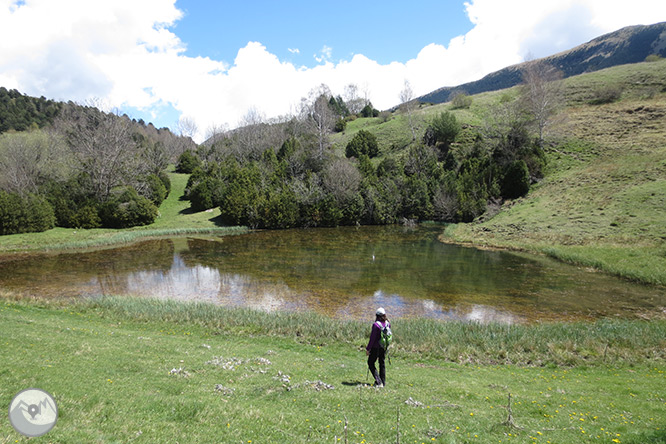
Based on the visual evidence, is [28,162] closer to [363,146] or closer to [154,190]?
[154,190]

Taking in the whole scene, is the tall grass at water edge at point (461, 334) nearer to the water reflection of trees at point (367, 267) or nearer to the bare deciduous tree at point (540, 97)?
the water reflection of trees at point (367, 267)

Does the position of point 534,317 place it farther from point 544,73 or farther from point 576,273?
point 544,73

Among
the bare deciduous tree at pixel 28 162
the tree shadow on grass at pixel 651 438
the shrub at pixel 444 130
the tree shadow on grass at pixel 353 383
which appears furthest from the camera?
the shrub at pixel 444 130

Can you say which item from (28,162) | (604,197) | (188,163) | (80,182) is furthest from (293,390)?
(188,163)

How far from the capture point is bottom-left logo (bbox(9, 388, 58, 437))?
2.96m

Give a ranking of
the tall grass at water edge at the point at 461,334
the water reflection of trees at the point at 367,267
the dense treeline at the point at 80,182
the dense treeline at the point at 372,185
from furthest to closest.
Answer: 1. the dense treeline at the point at 372,185
2. the dense treeline at the point at 80,182
3. the water reflection of trees at the point at 367,267
4. the tall grass at water edge at the point at 461,334

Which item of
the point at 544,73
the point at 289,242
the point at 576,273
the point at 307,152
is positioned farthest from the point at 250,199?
the point at 544,73

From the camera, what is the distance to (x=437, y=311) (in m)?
20.2

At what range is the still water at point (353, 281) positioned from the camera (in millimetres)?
20516

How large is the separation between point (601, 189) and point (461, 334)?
40.5 m

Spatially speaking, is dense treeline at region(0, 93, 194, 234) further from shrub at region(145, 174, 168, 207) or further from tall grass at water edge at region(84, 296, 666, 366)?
tall grass at water edge at region(84, 296, 666, 366)

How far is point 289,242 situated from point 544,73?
6552cm

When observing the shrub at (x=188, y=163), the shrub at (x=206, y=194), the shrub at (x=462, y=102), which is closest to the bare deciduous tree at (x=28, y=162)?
the shrub at (x=206, y=194)

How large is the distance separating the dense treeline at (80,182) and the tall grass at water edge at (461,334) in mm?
33754
